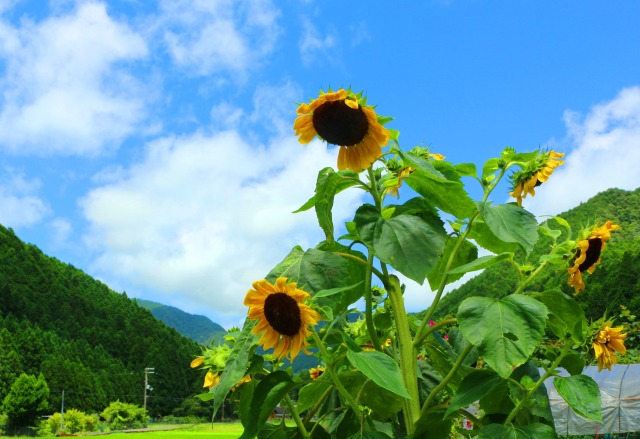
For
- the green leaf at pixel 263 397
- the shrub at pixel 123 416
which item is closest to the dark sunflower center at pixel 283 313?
the green leaf at pixel 263 397

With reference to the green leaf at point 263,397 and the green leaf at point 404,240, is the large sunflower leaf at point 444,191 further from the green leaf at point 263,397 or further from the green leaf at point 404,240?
the green leaf at point 263,397

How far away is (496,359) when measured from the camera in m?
1.13

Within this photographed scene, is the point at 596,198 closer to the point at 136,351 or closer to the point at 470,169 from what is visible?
the point at 136,351

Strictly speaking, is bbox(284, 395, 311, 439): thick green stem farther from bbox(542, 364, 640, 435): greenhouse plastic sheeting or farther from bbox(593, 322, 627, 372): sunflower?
bbox(542, 364, 640, 435): greenhouse plastic sheeting

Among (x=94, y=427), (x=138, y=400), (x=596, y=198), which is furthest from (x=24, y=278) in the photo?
→ (x=596, y=198)

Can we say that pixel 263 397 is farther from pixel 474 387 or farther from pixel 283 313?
pixel 474 387

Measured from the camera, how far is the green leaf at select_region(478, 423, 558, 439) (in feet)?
4.05

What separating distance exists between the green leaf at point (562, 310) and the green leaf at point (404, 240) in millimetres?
249

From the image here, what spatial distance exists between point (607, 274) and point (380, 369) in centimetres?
2818

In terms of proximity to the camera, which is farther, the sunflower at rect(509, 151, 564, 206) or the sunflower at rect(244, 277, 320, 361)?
the sunflower at rect(509, 151, 564, 206)

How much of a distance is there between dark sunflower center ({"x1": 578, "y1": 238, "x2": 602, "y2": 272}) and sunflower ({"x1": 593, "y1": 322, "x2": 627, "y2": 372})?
20 centimetres

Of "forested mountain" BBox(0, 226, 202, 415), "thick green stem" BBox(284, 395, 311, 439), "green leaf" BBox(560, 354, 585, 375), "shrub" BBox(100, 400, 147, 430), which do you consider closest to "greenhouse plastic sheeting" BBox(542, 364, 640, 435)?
"green leaf" BBox(560, 354, 585, 375)

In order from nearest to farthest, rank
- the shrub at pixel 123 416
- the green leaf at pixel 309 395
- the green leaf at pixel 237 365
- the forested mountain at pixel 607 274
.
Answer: the green leaf at pixel 237 365 → the green leaf at pixel 309 395 → the forested mountain at pixel 607 274 → the shrub at pixel 123 416

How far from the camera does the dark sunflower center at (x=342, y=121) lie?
1.30m
